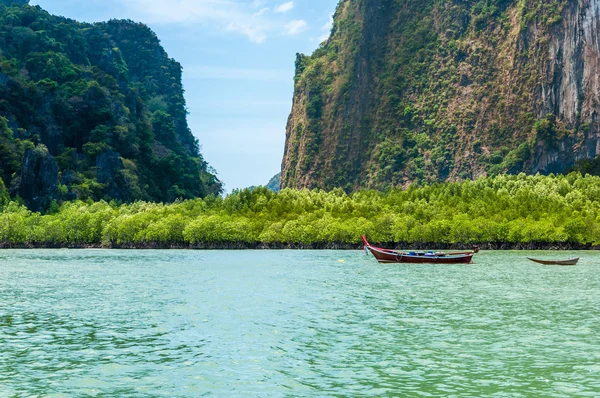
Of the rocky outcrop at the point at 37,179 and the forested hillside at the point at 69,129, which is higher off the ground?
the forested hillside at the point at 69,129

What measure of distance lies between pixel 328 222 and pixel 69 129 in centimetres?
7171

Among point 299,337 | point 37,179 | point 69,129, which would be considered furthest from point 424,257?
point 69,129

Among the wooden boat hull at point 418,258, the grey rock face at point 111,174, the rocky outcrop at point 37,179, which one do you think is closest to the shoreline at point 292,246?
the rocky outcrop at point 37,179

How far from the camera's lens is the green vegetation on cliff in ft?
344

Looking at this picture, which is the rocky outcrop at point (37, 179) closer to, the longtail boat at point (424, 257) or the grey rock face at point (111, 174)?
the grey rock face at point (111, 174)

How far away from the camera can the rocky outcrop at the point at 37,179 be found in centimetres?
12319

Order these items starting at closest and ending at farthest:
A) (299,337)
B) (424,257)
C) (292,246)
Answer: (299,337), (424,257), (292,246)

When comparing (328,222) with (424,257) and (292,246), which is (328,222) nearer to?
(292,246)

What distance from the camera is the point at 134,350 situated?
25.6 m

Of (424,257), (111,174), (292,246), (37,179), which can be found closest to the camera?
(424,257)

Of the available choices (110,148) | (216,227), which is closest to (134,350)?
(216,227)

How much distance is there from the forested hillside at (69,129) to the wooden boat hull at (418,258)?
71.3 metres

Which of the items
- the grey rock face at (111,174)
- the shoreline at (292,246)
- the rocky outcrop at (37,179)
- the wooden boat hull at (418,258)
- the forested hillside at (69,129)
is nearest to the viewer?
the wooden boat hull at (418,258)

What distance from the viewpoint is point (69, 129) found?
156 metres
